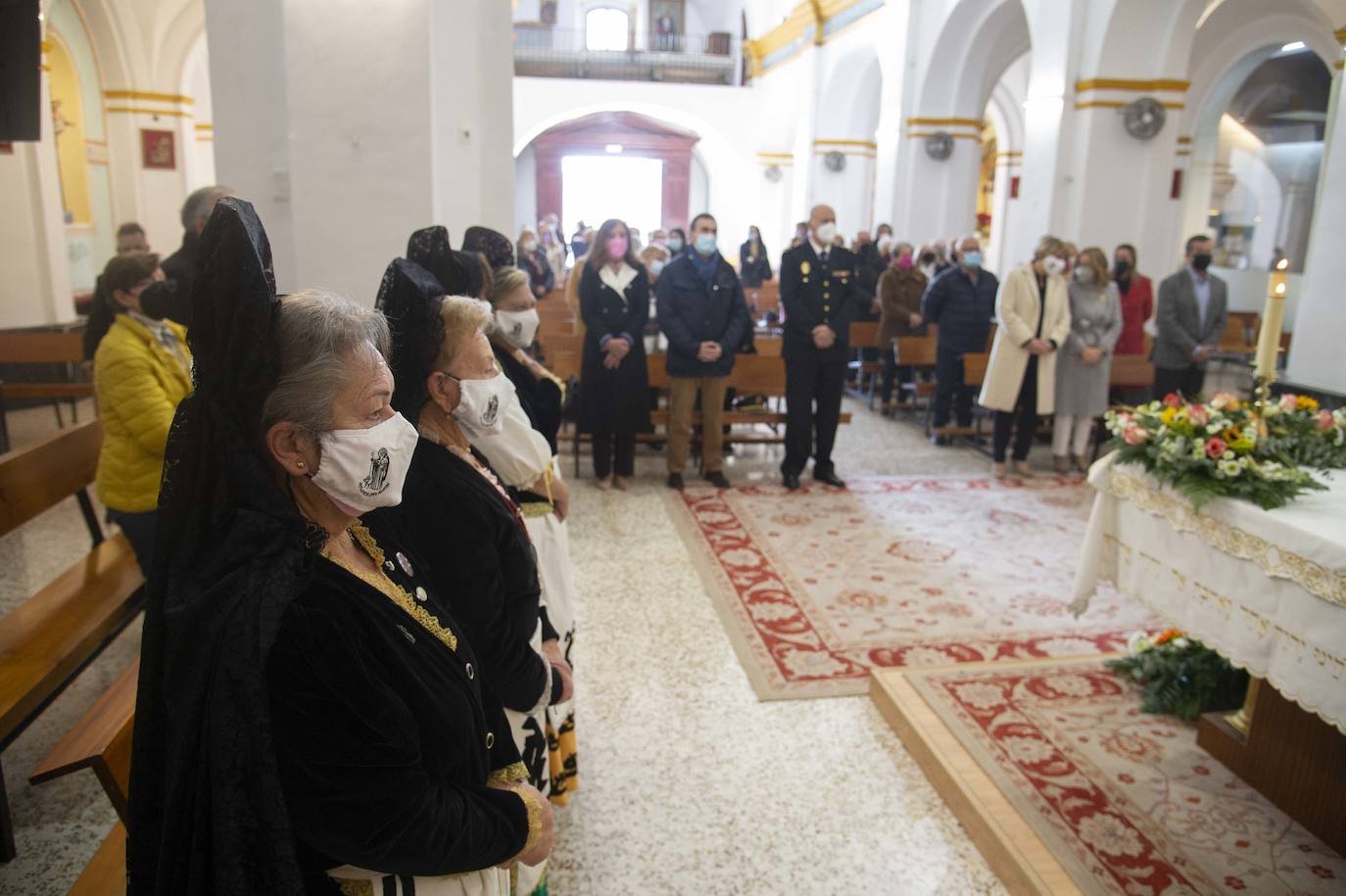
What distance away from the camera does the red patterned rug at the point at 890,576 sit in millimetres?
4172

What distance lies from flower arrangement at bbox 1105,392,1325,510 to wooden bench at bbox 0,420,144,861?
3.49 metres

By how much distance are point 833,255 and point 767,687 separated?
365cm

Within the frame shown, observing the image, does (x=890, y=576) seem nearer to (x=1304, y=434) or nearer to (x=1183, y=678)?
(x=1183, y=678)

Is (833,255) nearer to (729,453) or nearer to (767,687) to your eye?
(729,453)

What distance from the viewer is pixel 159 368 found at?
3354mm

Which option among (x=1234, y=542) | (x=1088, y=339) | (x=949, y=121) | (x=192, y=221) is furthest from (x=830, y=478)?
(x=949, y=121)

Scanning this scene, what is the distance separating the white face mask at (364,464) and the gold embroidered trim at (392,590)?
10cm

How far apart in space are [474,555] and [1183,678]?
292 centimetres

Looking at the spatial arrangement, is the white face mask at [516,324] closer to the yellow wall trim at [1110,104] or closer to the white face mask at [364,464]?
the white face mask at [364,464]

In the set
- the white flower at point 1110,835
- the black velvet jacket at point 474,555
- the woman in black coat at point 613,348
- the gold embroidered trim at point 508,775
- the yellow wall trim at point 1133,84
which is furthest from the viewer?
the yellow wall trim at point 1133,84

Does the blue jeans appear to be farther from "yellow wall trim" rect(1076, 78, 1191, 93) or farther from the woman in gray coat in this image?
"yellow wall trim" rect(1076, 78, 1191, 93)

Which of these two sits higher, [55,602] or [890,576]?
[55,602]

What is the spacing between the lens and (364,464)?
139cm

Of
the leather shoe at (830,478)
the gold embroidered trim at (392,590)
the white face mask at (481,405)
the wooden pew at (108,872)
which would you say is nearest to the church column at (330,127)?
the white face mask at (481,405)
